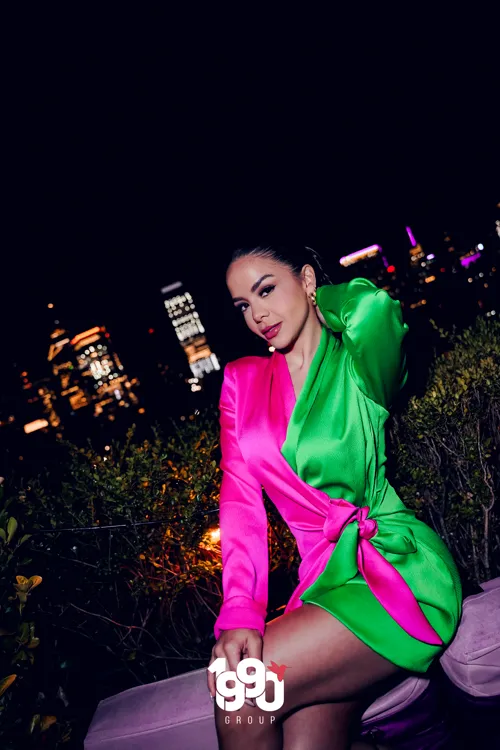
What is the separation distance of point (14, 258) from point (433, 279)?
623 centimetres

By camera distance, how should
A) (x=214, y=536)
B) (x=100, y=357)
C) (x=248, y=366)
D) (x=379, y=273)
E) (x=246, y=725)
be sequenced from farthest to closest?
(x=100, y=357) < (x=379, y=273) < (x=214, y=536) < (x=248, y=366) < (x=246, y=725)

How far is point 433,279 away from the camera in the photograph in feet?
20.0

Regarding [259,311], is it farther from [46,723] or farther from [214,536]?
[46,723]

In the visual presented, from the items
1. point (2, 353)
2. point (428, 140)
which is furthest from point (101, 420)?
point (428, 140)

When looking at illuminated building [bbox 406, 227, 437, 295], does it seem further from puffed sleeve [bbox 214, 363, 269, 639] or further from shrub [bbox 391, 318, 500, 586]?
puffed sleeve [bbox 214, 363, 269, 639]

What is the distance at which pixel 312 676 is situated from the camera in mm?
1280

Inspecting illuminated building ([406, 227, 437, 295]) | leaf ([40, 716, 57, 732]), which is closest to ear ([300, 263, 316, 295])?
leaf ([40, 716, 57, 732])

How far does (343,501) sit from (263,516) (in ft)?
1.06

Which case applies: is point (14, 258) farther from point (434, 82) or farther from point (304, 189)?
point (434, 82)

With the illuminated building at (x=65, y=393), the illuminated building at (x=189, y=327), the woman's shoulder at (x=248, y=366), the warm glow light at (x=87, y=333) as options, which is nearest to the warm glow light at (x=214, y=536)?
the woman's shoulder at (x=248, y=366)

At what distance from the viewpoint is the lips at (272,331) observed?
171 cm

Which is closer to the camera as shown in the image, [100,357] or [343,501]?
[343,501]

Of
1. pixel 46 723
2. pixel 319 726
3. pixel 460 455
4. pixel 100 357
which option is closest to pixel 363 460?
pixel 319 726

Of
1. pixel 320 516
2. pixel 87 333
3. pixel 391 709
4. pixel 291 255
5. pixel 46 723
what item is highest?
pixel 87 333
